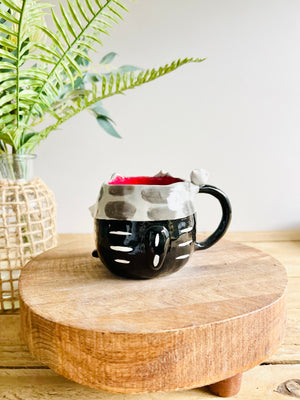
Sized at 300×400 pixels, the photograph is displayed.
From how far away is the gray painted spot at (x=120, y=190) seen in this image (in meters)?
0.51

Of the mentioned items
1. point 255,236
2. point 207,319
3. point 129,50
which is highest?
point 129,50

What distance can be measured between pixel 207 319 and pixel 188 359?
0.05 m

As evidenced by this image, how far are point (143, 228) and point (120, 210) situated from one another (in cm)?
4

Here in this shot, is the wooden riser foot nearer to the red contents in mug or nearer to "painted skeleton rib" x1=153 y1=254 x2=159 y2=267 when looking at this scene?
"painted skeleton rib" x1=153 y1=254 x2=159 y2=267

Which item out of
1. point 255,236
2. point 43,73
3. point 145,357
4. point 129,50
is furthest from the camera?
point 255,236

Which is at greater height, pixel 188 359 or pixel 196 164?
pixel 196 164

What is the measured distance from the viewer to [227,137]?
133 centimetres

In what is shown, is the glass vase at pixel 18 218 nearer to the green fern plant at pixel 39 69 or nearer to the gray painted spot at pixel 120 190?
the green fern plant at pixel 39 69

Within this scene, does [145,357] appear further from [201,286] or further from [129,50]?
[129,50]

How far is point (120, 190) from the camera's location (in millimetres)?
517

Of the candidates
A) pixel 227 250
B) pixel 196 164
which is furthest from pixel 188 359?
pixel 196 164

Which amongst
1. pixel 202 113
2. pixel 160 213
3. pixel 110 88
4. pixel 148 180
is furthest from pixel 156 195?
pixel 202 113

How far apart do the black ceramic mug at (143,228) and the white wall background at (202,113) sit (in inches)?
31.4

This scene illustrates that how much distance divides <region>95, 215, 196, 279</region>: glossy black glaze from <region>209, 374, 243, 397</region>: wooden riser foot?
177 millimetres
